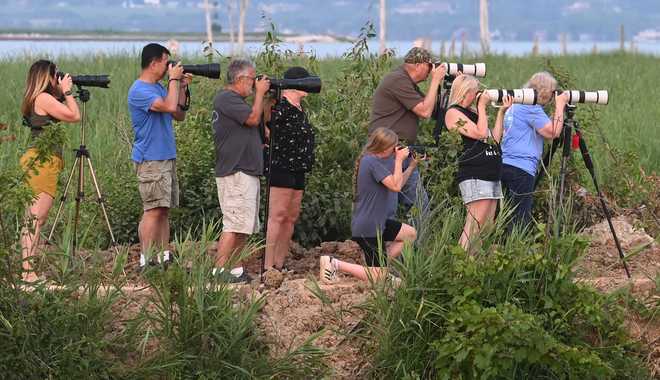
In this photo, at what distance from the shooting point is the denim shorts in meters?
9.51

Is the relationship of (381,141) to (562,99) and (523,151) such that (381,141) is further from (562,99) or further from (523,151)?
(523,151)

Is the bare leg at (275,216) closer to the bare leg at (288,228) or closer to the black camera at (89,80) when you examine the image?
the bare leg at (288,228)

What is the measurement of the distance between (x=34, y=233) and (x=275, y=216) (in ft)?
6.67

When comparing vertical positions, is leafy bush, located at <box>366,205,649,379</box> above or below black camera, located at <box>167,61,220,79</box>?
below

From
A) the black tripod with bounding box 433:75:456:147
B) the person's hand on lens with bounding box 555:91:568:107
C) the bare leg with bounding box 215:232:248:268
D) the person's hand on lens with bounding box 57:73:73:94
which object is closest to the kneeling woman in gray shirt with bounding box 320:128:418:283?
the bare leg with bounding box 215:232:248:268

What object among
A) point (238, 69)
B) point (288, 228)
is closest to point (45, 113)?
point (238, 69)

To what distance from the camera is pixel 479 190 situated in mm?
9516

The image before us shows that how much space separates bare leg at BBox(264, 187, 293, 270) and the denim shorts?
3.66 ft

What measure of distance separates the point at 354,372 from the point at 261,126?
1.86 m

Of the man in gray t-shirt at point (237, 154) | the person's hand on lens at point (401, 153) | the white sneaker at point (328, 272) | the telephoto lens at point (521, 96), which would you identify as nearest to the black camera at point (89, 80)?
the man in gray t-shirt at point (237, 154)

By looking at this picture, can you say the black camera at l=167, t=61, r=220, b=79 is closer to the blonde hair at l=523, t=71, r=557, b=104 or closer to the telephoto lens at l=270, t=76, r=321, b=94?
the telephoto lens at l=270, t=76, r=321, b=94

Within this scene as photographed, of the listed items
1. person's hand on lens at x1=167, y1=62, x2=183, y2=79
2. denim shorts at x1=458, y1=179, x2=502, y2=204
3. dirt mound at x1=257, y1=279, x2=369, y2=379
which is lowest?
dirt mound at x1=257, y1=279, x2=369, y2=379

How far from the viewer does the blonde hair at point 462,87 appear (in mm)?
9484

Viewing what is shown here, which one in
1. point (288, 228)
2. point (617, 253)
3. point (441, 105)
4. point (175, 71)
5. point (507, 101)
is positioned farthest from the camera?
point (617, 253)
